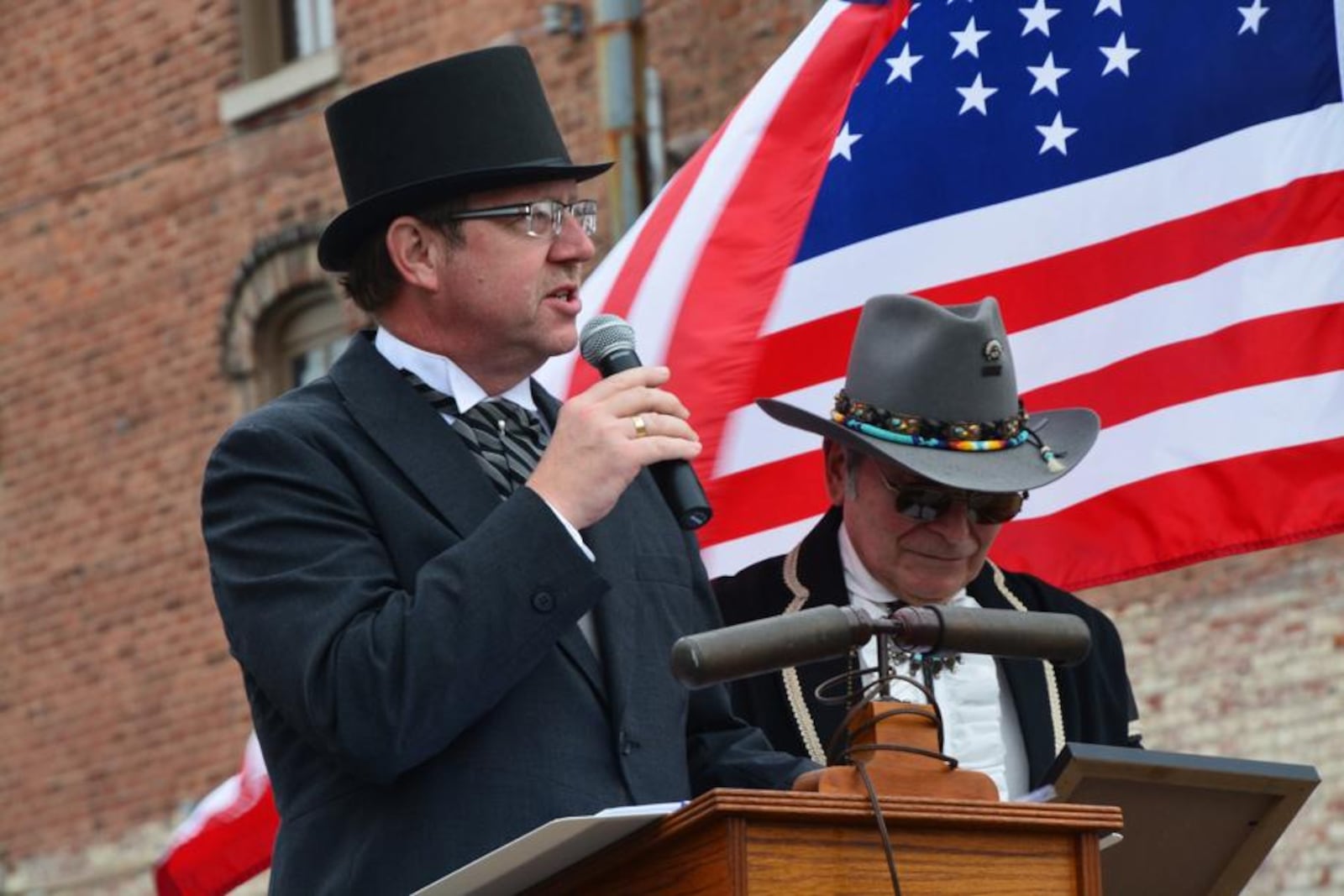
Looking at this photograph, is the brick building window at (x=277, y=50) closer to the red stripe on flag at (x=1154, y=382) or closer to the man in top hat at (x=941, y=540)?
the red stripe on flag at (x=1154, y=382)

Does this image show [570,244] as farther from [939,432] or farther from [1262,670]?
[1262,670]

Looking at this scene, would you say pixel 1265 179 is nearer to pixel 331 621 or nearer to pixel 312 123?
pixel 331 621

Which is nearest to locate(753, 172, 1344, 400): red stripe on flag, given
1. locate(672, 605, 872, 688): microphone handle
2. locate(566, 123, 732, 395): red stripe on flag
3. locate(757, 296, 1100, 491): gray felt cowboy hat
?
locate(566, 123, 732, 395): red stripe on flag

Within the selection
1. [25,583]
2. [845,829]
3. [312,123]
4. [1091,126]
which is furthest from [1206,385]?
[25,583]

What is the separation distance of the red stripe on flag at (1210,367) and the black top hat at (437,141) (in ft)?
7.61

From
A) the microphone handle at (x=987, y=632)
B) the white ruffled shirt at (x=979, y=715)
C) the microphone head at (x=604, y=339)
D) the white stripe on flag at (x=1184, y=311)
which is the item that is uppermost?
the microphone head at (x=604, y=339)

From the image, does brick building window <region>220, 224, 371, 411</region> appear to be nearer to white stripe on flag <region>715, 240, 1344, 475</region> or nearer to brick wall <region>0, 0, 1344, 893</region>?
brick wall <region>0, 0, 1344, 893</region>

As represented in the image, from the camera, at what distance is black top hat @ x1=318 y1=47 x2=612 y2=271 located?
4.16m

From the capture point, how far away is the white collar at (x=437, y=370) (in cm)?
411

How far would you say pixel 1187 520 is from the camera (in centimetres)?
619

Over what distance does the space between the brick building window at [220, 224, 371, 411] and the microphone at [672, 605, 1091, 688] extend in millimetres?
12407

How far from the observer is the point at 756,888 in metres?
3.13

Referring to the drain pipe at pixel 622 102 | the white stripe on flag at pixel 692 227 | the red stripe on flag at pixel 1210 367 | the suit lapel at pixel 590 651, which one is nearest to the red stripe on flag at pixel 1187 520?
the red stripe on flag at pixel 1210 367

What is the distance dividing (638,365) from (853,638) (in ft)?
2.70
